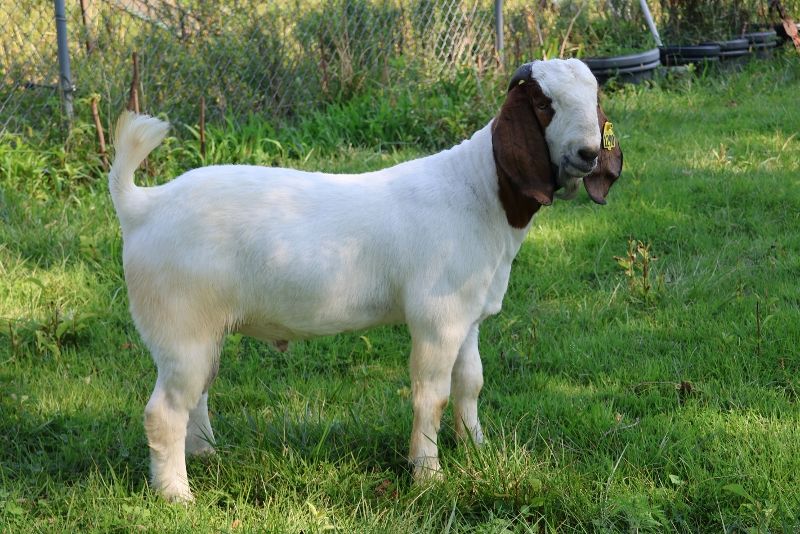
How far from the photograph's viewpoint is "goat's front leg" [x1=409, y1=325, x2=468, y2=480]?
10.5 feet

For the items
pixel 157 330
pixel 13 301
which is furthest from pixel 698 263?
pixel 13 301

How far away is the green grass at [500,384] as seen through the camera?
3152mm

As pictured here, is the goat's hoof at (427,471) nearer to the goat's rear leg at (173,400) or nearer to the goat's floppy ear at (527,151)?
the goat's rear leg at (173,400)

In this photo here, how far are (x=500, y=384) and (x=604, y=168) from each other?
4.38ft

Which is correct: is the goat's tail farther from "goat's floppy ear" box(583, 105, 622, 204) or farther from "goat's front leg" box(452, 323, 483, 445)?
"goat's floppy ear" box(583, 105, 622, 204)

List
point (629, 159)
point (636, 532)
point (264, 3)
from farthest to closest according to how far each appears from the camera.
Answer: point (264, 3), point (629, 159), point (636, 532)

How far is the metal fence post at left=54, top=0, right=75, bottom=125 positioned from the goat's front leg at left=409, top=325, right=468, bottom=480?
3.84 metres

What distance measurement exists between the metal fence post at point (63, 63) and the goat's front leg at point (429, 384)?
3.84m

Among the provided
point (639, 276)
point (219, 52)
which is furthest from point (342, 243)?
point (219, 52)

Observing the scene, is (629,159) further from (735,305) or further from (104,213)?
(104,213)

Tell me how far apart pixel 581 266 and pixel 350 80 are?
3101 millimetres

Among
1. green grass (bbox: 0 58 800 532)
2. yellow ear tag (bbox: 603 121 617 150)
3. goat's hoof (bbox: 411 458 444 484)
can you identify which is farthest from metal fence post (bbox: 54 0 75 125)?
yellow ear tag (bbox: 603 121 617 150)

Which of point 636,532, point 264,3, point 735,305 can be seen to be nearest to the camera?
point 636,532

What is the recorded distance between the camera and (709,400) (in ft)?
12.6
